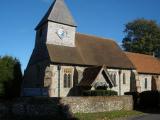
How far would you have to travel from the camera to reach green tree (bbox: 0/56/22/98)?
22.0m

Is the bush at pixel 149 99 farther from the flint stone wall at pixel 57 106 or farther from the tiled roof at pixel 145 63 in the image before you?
the tiled roof at pixel 145 63

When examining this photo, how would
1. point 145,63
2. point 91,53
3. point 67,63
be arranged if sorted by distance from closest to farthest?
point 67,63 < point 91,53 < point 145,63

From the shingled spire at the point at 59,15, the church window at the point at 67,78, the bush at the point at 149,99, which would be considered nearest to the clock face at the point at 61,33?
the shingled spire at the point at 59,15

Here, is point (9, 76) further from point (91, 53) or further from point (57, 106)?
point (91, 53)

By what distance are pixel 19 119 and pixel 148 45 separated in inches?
1920

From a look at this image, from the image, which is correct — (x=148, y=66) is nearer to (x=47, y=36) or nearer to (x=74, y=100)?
(x=47, y=36)

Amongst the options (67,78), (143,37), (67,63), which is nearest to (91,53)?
(67,63)

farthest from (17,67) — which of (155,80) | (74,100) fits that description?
(155,80)

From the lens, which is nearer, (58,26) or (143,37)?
(58,26)

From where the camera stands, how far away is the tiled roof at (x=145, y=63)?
44888 mm

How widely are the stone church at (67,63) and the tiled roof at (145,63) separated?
153 inches

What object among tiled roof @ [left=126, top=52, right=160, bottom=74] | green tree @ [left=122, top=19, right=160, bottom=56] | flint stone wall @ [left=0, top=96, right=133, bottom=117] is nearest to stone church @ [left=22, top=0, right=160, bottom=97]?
tiled roof @ [left=126, top=52, right=160, bottom=74]

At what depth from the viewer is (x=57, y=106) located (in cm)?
2130

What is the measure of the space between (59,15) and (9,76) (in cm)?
1658
